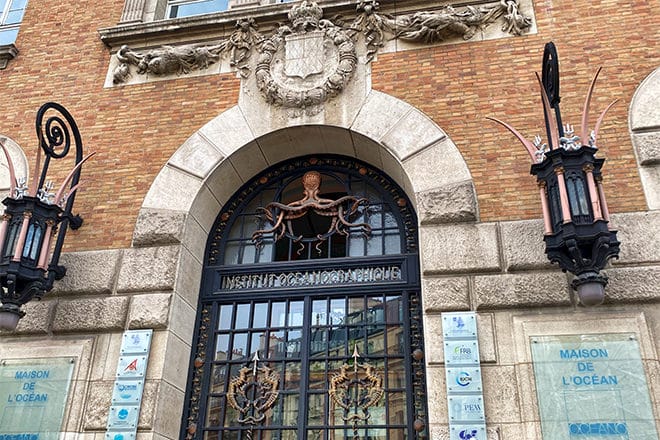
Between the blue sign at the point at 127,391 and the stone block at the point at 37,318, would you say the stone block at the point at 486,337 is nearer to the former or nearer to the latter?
the blue sign at the point at 127,391

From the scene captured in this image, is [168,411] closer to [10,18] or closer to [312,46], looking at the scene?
[312,46]

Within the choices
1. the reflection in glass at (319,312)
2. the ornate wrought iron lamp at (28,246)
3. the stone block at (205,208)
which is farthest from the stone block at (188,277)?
the reflection in glass at (319,312)

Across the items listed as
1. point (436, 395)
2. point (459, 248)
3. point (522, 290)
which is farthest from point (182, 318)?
point (522, 290)

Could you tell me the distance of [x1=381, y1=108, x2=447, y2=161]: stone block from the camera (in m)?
7.23

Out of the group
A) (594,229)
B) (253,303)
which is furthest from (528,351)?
(253,303)

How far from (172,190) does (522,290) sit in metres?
4.56

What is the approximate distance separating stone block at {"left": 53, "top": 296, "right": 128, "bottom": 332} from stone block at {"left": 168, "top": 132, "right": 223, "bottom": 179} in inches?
75.0

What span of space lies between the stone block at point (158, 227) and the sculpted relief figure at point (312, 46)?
2.09 meters

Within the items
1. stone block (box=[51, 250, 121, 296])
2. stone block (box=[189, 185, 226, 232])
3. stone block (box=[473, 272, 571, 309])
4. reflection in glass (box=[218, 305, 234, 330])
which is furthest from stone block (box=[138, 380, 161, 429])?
stone block (box=[473, 272, 571, 309])

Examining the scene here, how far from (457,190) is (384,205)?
4.23 ft

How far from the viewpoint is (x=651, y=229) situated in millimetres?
6145

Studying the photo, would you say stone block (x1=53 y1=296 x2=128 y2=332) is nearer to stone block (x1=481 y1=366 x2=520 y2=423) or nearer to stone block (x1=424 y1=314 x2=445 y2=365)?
stone block (x1=424 y1=314 x2=445 y2=365)

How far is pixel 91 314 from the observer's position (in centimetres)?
698

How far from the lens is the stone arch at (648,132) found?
642 cm
